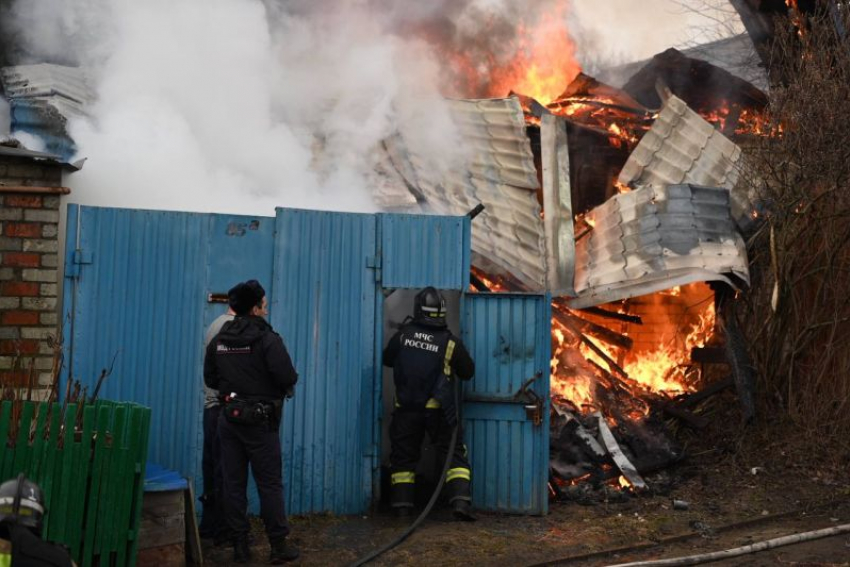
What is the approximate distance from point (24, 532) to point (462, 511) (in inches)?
189

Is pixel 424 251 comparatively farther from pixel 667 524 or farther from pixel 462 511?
pixel 667 524

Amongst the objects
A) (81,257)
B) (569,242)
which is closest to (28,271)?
(81,257)

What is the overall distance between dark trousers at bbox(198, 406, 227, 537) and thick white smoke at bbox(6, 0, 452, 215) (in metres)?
2.58

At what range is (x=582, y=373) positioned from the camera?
9.59 metres

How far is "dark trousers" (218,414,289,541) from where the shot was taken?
20.1ft

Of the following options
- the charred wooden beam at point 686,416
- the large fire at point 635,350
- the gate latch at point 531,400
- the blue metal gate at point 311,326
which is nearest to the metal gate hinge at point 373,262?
A: the blue metal gate at point 311,326

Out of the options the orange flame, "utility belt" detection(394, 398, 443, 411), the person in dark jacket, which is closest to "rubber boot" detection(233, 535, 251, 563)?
the person in dark jacket

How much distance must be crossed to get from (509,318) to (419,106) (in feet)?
12.7

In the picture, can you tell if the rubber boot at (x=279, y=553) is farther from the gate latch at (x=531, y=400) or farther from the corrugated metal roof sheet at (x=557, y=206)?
the corrugated metal roof sheet at (x=557, y=206)

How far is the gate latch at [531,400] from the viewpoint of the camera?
25.0ft

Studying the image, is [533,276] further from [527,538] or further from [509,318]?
[527,538]

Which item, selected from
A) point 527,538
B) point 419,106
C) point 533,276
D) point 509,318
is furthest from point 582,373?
point 419,106

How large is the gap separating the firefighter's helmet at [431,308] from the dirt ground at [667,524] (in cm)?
168

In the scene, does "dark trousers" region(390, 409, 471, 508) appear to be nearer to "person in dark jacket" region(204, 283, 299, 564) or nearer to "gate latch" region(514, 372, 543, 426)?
"gate latch" region(514, 372, 543, 426)
